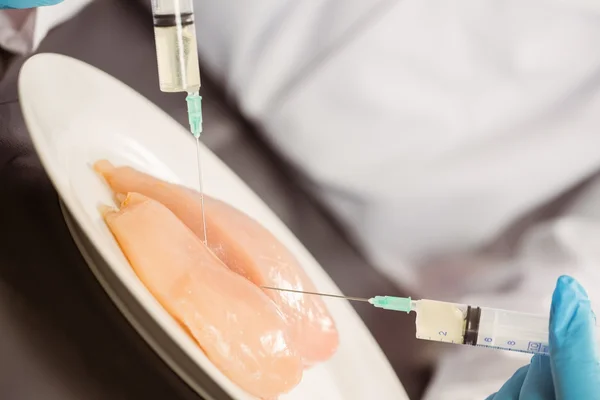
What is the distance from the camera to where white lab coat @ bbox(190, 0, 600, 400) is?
2.22 ft

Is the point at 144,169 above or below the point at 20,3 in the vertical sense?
below

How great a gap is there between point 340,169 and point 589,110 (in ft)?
1.02

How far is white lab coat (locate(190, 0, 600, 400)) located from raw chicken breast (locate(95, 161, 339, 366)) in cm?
13

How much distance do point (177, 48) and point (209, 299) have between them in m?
0.28

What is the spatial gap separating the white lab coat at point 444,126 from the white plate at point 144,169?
0.31ft

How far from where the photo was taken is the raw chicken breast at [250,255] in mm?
650

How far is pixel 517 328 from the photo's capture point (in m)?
0.57

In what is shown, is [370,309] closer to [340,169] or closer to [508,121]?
[340,169]

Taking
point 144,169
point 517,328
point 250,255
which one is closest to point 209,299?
point 250,255

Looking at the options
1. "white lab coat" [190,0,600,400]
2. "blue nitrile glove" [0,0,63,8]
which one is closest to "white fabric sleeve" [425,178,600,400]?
"white lab coat" [190,0,600,400]

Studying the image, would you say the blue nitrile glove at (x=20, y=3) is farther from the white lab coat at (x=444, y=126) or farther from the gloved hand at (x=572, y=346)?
the gloved hand at (x=572, y=346)

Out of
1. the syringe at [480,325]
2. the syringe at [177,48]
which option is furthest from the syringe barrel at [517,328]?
the syringe at [177,48]

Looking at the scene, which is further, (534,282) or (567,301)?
(534,282)

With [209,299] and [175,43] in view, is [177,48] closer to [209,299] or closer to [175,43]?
[175,43]
